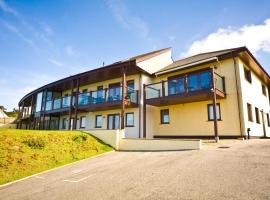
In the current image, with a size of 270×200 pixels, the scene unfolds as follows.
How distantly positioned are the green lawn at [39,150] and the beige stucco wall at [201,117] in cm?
573

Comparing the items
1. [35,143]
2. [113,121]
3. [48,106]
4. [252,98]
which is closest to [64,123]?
[48,106]

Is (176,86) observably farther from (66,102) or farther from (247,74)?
(66,102)

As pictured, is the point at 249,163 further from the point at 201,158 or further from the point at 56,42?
the point at 56,42

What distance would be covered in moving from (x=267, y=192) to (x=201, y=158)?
3951mm

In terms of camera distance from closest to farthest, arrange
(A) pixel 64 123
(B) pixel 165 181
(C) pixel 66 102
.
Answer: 1. (B) pixel 165 181
2. (C) pixel 66 102
3. (A) pixel 64 123

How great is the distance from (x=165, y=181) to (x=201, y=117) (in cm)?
1036

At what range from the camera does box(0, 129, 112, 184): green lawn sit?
9406mm

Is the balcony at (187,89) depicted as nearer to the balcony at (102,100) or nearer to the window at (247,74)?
the balcony at (102,100)

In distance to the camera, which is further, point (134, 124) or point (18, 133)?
point (134, 124)

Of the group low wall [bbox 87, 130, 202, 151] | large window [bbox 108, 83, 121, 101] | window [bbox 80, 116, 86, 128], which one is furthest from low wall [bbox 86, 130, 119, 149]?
window [bbox 80, 116, 86, 128]

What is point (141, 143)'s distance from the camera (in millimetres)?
13617

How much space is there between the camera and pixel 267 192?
4789 millimetres

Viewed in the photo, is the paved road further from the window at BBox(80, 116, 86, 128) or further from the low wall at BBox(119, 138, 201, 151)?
the window at BBox(80, 116, 86, 128)

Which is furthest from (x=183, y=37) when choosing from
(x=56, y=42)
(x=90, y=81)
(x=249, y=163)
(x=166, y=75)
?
(x=90, y=81)
